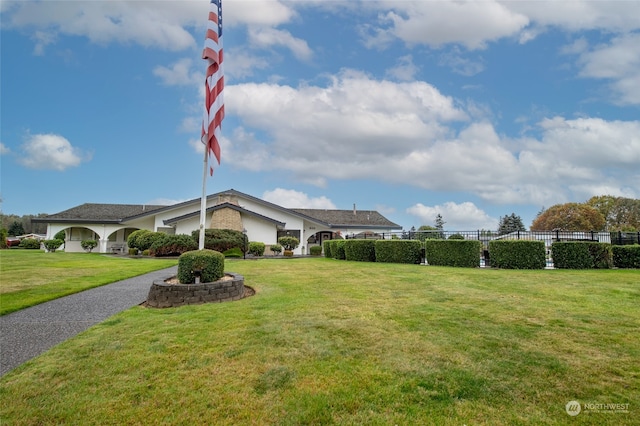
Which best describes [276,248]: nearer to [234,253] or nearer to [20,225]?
[234,253]

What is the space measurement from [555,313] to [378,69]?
1245cm

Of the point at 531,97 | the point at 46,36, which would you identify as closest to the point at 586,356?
the point at 531,97

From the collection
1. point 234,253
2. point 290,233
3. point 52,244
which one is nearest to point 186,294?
point 234,253

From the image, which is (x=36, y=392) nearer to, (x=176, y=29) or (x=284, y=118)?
(x=176, y=29)

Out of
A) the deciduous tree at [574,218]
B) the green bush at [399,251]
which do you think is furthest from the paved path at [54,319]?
the deciduous tree at [574,218]

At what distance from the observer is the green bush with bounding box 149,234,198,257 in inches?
823

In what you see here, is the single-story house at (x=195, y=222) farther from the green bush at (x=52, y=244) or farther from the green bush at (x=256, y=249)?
the green bush at (x=256, y=249)

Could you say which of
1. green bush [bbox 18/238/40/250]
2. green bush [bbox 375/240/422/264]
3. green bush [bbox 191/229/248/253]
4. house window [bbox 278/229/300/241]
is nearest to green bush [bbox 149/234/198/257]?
green bush [bbox 191/229/248/253]

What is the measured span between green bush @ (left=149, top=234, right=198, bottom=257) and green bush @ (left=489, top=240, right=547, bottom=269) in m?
17.9

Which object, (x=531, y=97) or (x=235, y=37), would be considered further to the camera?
(x=531, y=97)

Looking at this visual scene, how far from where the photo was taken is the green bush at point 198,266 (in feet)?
23.5

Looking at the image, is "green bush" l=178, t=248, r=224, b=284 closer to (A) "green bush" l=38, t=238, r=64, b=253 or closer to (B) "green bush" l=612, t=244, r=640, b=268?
(B) "green bush" l=612, t=244, r=640, b=268

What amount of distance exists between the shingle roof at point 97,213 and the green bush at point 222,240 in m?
8.32

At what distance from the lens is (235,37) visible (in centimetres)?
1035
